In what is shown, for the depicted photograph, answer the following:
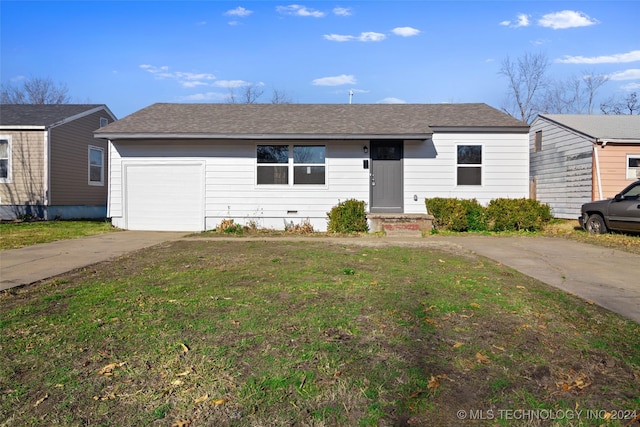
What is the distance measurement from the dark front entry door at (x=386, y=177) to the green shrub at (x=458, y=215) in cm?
128

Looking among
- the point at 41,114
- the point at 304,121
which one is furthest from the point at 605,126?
the point at 41,114

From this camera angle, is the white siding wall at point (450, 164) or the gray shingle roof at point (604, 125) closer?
the white siding wall at point (450, 164)

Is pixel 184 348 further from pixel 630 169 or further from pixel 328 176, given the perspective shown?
pixel 630 169

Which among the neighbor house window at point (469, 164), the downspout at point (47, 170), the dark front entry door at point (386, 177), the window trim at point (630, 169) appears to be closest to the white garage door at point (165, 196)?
the dark front entry door at point (386, 177)

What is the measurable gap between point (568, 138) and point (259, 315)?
17.7 m

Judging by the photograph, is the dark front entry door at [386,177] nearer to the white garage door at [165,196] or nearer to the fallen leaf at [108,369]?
the white garage door at [165,196]

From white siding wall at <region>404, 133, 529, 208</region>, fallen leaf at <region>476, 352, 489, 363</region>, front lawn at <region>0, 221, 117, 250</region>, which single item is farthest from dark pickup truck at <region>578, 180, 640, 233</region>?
front lawn at <region>0, 221, 117, 250</region>

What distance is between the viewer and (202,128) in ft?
43.3

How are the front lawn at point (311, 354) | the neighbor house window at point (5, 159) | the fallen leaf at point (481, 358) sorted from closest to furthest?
the front lawn at point (311, 354), the fallen leaf at point (481, 358), the neighbor house window at point (5, 159)

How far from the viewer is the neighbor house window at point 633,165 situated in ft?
52.1

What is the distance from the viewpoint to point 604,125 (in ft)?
58.9

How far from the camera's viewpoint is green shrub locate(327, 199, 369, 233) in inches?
491

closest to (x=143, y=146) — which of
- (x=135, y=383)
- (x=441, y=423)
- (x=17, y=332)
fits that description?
(x=17, y=332)

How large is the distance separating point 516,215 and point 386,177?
394cm
